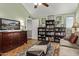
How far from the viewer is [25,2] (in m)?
1.93

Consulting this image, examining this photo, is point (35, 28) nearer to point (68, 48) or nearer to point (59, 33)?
point (59, 33)

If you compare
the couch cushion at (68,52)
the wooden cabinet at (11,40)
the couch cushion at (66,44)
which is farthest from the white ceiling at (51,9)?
the couch cushion at (68,52)

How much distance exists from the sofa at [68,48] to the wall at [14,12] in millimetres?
860

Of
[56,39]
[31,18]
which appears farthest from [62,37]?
[31,18]

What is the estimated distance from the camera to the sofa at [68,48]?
6.37 ft

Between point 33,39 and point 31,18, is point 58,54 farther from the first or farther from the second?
point 31,18

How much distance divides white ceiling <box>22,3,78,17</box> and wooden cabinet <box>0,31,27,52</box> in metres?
0.47

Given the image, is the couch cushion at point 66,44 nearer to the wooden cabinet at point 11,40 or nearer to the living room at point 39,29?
the living room at point 39,29

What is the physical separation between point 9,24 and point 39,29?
587 mm

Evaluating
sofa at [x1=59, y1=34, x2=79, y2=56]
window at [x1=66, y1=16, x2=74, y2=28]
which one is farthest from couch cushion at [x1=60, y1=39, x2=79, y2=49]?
window at [x1=66, y1=16, x2=74, y2=28]

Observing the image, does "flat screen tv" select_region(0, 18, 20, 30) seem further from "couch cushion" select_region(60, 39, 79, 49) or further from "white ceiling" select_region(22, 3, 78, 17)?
"couch cushion" select_region(60, 39, 79, 49)

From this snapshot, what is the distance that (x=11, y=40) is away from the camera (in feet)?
6.85

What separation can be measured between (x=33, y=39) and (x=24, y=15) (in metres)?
0.50

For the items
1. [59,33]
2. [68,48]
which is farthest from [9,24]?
[68,48]
